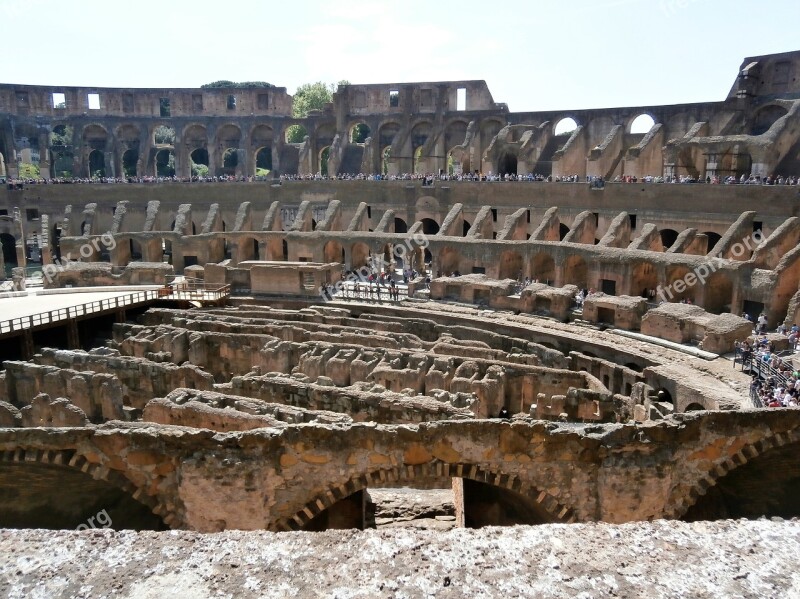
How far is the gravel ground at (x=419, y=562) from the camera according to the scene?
527 cm

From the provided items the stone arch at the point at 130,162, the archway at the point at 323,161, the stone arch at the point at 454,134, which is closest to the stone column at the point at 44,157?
the stone arch at the point at 130,162

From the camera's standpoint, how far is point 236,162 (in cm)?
4822

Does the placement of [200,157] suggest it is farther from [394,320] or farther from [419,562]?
[419,562]

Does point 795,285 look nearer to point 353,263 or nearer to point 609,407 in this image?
point 609,407

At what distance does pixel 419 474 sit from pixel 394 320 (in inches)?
554

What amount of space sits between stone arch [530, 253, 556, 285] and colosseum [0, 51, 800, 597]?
23cm

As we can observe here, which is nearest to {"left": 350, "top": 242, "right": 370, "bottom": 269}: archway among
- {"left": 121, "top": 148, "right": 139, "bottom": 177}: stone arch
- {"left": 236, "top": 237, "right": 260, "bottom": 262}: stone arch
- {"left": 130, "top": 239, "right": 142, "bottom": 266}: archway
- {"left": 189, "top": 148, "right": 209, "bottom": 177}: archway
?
{"left": 236, "top": 237, "right": 260, "bottom": 262}: stone arch

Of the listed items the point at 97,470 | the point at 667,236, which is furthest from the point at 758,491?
the point at 667,236

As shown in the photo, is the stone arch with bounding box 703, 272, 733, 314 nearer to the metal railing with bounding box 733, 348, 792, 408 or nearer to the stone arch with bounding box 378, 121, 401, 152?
the metal railing with bounding box 733, 348, 792, 408

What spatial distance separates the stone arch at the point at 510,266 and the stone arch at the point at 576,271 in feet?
8.03

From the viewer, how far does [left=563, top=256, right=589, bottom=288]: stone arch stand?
28094mm

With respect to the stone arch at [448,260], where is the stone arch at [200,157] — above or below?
above

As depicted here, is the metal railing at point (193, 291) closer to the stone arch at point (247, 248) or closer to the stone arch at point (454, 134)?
the stone arch at point (247, 248)

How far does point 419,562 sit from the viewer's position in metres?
5.63
